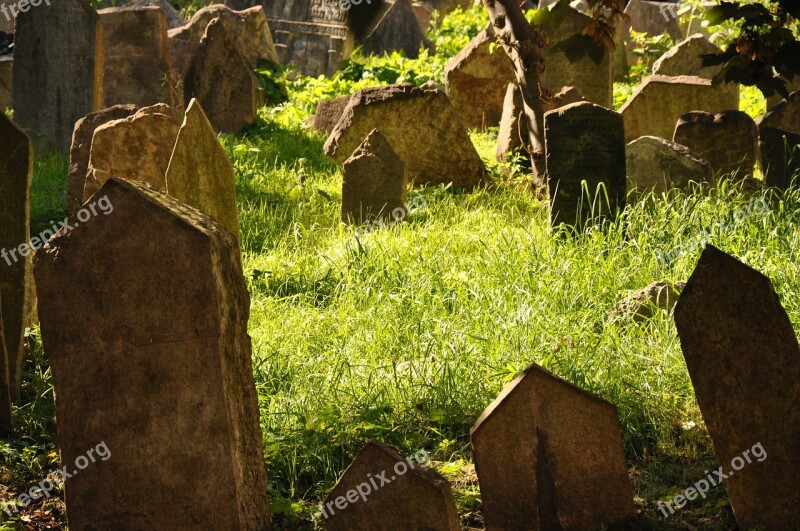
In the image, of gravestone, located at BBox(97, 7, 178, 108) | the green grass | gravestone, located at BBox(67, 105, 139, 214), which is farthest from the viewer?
gravestone, located at BBox(97, 7, 178, 108)

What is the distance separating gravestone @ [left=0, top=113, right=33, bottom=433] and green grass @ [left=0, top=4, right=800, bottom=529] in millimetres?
253

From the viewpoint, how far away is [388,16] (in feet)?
50.9

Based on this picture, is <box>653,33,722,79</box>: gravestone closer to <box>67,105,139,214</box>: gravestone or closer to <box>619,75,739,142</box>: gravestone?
<box>619,75,739,142</box>: gravestone

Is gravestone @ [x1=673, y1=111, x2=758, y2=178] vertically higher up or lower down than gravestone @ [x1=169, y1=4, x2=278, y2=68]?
lower down

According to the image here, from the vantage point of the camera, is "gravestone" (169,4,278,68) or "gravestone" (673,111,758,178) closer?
"gravestone" (673,111,758,178)

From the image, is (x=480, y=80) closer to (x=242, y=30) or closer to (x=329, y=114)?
(x=329, y=114)

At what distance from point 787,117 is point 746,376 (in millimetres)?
5843

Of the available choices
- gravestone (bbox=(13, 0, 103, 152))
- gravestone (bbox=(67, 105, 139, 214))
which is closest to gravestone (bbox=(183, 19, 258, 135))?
gravestone (bbox=(13, 0, 103, 152))

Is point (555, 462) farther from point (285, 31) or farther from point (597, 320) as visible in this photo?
point (285, 31)

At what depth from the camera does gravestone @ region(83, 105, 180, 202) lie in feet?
21.8

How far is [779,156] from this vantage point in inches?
284

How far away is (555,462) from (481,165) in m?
5.55

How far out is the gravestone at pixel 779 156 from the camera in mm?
7035

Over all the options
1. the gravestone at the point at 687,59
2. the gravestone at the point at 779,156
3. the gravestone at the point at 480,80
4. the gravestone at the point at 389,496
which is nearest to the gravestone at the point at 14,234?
the gravestone at the point at 389,496
